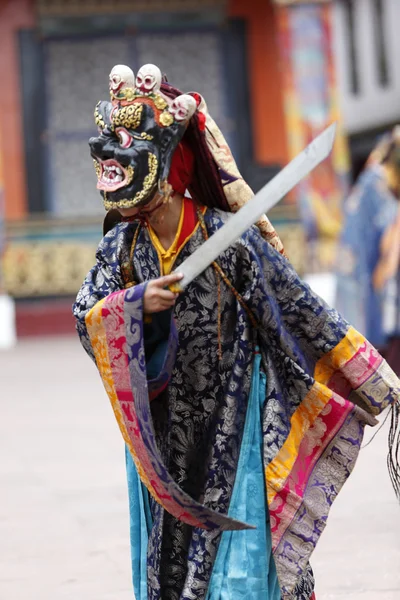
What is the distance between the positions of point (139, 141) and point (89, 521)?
99.3 inches

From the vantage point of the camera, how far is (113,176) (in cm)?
287

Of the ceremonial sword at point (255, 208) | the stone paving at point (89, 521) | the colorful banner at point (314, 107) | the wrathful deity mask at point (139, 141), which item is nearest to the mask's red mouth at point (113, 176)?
the wrathful deity mask at point (139, 141)

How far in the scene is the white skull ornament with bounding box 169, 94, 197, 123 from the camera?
2.87m

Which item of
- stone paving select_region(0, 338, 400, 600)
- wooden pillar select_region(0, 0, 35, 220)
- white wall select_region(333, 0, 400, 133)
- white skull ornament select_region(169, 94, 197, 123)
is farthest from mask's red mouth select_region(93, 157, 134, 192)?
white wall select_region(333, 0, 400, 133)

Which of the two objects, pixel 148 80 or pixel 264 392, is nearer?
pixel 148 80

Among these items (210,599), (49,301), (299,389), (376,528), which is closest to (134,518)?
(210,599)

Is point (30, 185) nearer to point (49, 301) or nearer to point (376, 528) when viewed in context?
point (49, 301)

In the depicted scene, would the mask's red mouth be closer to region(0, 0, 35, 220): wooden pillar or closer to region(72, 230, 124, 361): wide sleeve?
region(72, 230, 124, 361): wide sleeve

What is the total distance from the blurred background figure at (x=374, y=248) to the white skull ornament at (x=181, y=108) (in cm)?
607

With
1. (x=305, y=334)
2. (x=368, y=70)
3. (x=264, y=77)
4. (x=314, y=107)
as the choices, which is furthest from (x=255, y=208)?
(x=368, y=70)

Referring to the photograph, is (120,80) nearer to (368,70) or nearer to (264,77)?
(264,77)

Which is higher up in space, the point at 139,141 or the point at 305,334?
the point at 139,141

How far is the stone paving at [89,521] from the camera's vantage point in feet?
13.4

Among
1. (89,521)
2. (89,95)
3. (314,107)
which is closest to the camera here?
(89,521)
